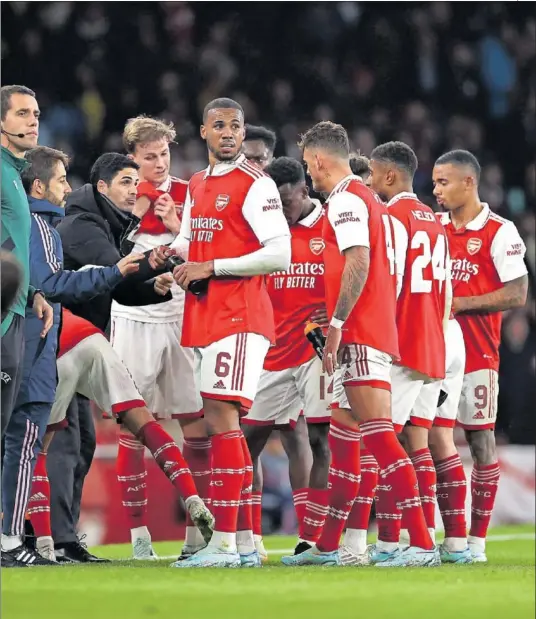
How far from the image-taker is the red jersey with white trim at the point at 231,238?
616cm

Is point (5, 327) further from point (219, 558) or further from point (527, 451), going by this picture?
point (527, 451)

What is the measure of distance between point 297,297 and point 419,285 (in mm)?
872

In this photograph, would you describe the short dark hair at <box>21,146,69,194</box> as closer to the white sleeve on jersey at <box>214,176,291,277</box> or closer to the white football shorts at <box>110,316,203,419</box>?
the white football shorts at <box>110,316,203,419</box>

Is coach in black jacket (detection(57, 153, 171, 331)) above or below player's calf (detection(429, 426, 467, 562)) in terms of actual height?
above

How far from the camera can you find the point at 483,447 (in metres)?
7.95

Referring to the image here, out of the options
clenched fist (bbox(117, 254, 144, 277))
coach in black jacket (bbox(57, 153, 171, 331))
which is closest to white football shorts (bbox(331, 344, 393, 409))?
clenched fist (bbox(117, 254, 144, 277))

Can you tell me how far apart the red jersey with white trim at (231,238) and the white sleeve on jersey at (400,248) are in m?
0.82

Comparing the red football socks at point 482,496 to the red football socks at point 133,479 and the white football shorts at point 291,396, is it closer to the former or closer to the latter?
the white football shorts at point 291,396

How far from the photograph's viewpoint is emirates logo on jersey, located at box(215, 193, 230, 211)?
20.5 ft

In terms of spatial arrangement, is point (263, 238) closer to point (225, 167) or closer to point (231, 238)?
point (231, 238)

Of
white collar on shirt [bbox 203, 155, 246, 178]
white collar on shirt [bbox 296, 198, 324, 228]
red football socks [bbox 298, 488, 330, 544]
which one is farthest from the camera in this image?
white collar on shirt [bbox 296, 198, 324, 228]

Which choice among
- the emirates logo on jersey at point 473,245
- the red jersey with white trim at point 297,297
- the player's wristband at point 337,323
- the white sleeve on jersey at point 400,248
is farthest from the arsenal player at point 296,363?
the player's wristband at point 337,323

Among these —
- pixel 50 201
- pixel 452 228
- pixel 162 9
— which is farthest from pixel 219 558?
pixel 162 9

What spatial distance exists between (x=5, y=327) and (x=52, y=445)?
1567mm
